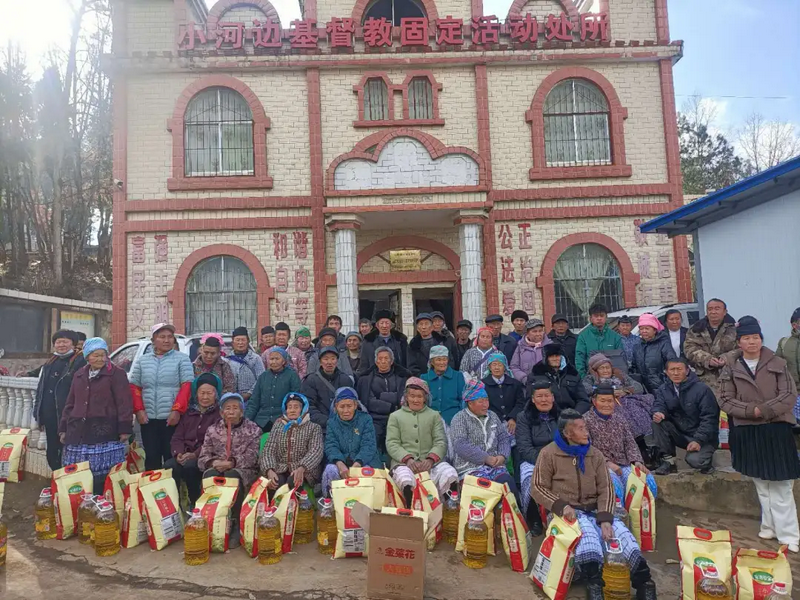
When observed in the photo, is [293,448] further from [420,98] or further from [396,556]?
[420,98]

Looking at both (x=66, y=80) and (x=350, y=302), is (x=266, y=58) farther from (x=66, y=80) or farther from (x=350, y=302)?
(x=66, y=80)

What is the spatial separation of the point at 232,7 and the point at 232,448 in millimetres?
10654

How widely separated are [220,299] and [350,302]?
9.19 feet

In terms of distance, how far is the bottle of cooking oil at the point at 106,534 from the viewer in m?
4.35

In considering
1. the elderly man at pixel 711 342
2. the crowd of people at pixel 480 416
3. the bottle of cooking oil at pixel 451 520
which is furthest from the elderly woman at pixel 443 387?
the elderly man at pixel 711 342

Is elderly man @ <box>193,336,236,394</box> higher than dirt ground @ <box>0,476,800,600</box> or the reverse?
higher

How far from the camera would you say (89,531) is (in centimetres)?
460

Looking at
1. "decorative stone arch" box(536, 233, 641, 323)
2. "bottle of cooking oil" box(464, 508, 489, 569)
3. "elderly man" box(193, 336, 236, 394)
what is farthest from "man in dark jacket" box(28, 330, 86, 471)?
"decorative stone arch" box(536, 233, 641, 323)

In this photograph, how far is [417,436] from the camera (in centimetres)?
495

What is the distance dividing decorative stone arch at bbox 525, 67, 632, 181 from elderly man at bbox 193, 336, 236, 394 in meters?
8.01

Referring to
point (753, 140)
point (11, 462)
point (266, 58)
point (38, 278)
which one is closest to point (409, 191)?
point (266, 58)

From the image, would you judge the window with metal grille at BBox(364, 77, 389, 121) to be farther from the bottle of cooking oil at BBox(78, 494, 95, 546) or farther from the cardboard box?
the cardboard box

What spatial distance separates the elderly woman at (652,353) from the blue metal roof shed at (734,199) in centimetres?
204

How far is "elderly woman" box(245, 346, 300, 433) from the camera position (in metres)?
5.50
